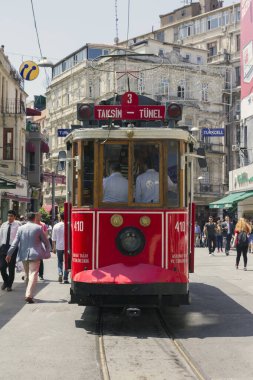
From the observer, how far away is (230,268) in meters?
20.2

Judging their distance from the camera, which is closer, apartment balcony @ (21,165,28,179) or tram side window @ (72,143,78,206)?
tram side window @ (72,143,78,206)

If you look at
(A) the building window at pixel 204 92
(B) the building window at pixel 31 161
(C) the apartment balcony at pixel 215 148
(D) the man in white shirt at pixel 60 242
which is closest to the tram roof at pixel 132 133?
(D) the man in white shirt at pixel 60 242

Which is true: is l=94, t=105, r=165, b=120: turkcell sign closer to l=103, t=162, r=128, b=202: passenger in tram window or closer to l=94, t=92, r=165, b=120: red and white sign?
l=94, t=92, r=165, b=120: red and white sign

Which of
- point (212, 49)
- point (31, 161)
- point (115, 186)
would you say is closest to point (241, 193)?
point (31, 161)

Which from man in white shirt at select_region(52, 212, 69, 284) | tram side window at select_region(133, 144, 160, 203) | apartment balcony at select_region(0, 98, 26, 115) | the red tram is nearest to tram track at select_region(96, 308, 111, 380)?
the red tram

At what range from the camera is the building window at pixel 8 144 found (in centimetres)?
4102

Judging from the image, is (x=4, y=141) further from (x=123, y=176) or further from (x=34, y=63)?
(x=123, y=176)

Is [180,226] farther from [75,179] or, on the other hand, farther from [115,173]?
[75,179]

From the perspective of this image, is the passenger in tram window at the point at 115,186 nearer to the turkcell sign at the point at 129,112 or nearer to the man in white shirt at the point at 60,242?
the turkcell sign at the point at 129,112

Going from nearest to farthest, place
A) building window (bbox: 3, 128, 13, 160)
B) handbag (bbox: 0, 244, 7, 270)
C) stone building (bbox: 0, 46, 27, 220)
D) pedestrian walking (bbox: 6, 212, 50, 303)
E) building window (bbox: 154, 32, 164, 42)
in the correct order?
pedestrian walking (bbox: 6, 212, 50, 303) < handbag (bbox: 0, 244, 7, 270) < stone building (bbox: 0, 46, 27, 220) < building window (bbox: 3, 128, 13, 160) < building window (bbox: 154, 32, 164, 42)

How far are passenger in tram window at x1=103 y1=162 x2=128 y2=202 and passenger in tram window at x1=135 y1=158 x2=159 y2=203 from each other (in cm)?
18

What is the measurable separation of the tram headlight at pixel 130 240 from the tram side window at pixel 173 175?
0.63 m

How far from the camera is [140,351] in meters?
7.68

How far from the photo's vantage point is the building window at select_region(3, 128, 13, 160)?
4102cm
